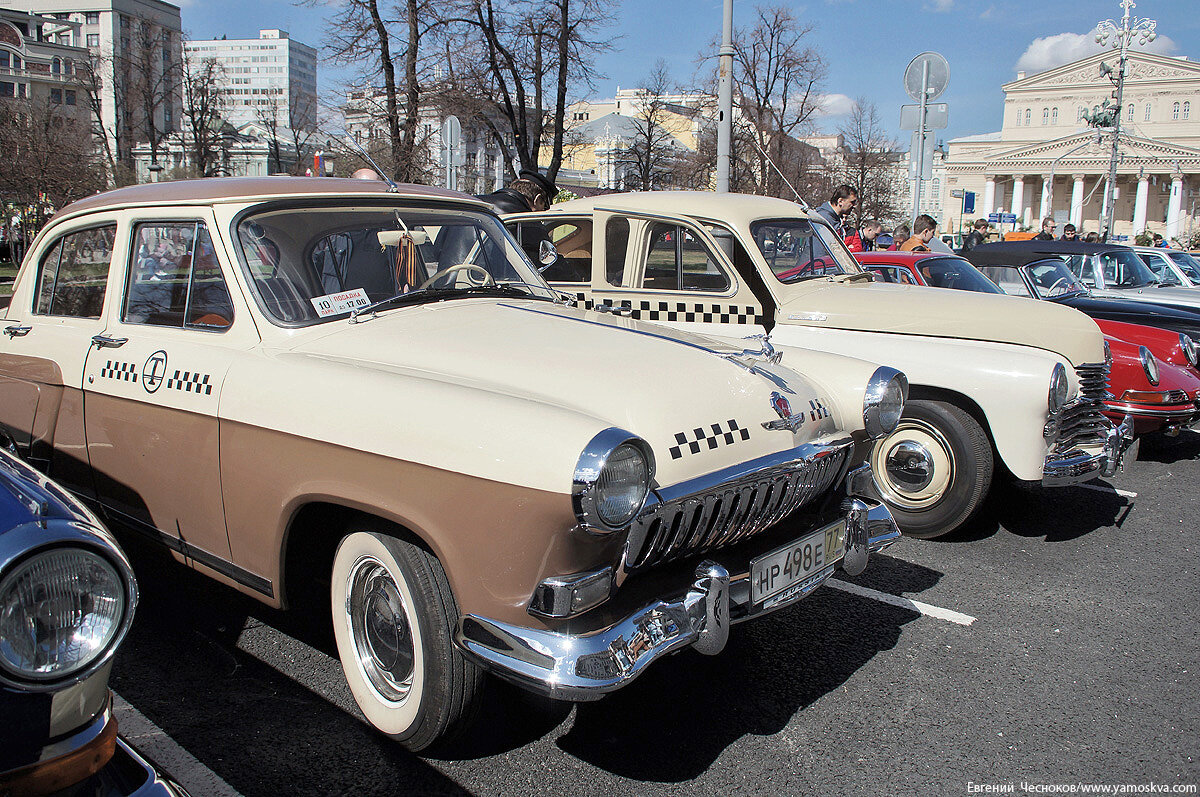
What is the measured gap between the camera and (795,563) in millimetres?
2885

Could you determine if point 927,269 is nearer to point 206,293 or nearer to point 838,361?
point 838,361

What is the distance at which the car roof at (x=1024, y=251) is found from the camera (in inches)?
370

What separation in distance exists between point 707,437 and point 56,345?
2.78 m

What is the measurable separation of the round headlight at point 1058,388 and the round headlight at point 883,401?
1589mm

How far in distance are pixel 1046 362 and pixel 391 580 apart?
12.4ft

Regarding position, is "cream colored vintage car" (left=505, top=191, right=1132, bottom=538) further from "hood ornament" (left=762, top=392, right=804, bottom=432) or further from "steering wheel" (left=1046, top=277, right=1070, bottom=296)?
"steering wheel" (left=1046, top=277, right=1070, bottom=296)

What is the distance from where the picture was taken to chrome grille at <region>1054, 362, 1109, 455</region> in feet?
16.4

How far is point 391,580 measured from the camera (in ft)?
8.94

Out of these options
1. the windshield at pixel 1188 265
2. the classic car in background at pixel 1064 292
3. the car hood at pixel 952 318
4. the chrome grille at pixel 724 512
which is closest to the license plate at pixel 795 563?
the chrome grille at pixel 724 512

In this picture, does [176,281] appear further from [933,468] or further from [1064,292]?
[1064,292]

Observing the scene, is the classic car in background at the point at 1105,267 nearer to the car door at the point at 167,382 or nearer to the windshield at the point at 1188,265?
the windshield at the point at 1188,265

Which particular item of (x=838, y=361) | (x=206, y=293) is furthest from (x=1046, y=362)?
(x=206, y=293)

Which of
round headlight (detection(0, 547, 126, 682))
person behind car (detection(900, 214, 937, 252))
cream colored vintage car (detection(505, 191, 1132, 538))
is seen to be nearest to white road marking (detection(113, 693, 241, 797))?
round headlight (detection(0, 547, 126, 682))

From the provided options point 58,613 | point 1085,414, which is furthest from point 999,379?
point 58,613
